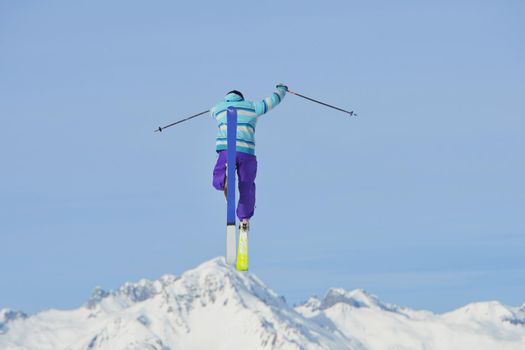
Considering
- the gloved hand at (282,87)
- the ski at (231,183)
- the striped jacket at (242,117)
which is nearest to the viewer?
the ski at (231,183)

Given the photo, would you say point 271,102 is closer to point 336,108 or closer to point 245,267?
point 336,108

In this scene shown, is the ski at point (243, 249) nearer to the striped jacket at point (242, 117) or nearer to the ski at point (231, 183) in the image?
the ski at point (231, 183)

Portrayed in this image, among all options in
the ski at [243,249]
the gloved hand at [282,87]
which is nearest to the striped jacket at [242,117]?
the gloved hand at [282,87]

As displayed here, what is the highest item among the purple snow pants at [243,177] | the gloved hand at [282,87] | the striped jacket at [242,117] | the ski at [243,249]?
the gloved hand at [282,87]

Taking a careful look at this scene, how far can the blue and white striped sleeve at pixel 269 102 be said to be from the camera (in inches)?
898

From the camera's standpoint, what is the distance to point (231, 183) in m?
22.2

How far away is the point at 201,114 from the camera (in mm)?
23562

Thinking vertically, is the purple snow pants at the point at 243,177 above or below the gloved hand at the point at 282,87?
below

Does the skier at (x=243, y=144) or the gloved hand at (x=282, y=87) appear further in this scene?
the gloved hand at (x=282, y=87)

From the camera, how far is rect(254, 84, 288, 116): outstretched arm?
74.8 feet

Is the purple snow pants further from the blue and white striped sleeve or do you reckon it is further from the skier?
the blue and white striped sleeve

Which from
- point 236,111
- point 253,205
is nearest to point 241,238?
point 253,205

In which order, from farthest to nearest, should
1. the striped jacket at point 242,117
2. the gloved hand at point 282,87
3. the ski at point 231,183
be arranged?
the gloved hand at point 282,87, the striped jacket at point 242,117, the ski at point 231,183

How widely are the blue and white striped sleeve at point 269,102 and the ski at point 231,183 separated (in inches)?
23.4
